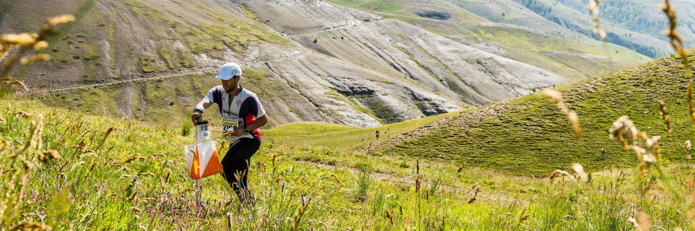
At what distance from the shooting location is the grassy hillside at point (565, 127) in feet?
106

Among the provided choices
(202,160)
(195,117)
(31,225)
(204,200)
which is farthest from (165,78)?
(31,225)

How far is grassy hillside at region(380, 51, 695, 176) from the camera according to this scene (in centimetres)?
3238

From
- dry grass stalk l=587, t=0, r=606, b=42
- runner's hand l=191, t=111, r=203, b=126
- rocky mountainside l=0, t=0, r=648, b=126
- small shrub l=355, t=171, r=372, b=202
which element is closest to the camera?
dry grass stalk l=587, t=0, r=606, b=42

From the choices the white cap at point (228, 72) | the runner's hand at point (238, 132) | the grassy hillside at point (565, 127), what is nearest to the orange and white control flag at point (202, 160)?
the runner's hand at point (238, 132)

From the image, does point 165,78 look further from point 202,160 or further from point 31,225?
point 31,225

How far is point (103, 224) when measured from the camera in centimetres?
405

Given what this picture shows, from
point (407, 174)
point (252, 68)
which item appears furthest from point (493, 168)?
point (252, 68)

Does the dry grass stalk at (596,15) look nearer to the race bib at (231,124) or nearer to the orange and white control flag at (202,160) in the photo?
the orange and white control flag at (202,160)

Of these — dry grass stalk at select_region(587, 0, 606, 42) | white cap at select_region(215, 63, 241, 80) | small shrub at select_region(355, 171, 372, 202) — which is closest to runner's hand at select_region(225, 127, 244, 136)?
white cap at select_region(215, 63, 241, 80)

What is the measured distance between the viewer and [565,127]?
37188 millimetres

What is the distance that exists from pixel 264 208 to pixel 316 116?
15685 centimetres

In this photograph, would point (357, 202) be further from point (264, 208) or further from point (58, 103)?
point (58, 103)

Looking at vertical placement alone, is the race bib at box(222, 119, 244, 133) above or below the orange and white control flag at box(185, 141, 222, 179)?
below

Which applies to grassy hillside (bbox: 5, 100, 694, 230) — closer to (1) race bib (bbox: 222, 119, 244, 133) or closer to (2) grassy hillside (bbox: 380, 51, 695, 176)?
(1) race bib (bbox: 222, 119, 244, 133)
